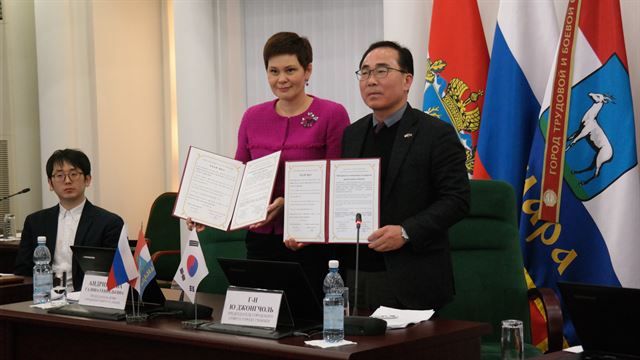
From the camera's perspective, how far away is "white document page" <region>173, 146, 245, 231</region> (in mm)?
3174

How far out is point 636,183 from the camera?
12.5ft

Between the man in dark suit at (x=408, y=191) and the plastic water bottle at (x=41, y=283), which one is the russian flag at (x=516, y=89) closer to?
the man in dark suit at (x=408, y=191)

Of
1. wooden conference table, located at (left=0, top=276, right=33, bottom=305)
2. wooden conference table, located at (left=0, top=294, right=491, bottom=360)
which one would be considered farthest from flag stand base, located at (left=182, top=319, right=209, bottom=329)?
wooden conference table, located at (left=0, top=276, right=33, bottom=305)

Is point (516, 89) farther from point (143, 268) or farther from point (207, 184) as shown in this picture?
point (143, 268)

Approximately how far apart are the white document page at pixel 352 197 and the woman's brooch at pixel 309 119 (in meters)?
0.31

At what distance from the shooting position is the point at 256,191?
10.2 feet

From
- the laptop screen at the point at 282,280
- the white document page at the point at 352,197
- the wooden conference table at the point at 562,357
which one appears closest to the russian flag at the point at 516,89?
the white document page at the point at 352,197

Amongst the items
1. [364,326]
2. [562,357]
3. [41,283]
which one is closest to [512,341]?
[562,357]

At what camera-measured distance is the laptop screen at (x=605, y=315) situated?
6.89 ft

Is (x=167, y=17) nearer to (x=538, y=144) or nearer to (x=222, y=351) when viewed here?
(x=538, y=144)

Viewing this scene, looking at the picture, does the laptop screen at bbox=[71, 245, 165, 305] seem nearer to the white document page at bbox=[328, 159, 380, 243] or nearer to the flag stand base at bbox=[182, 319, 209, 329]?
the flag stand base at bbox=[182, 319, 209, 329]

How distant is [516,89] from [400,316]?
1.79m

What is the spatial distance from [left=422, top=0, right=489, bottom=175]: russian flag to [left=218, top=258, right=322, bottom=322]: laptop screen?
1788mm

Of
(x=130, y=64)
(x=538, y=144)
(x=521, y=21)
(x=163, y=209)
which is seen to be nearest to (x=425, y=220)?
(x=538, y=144)
